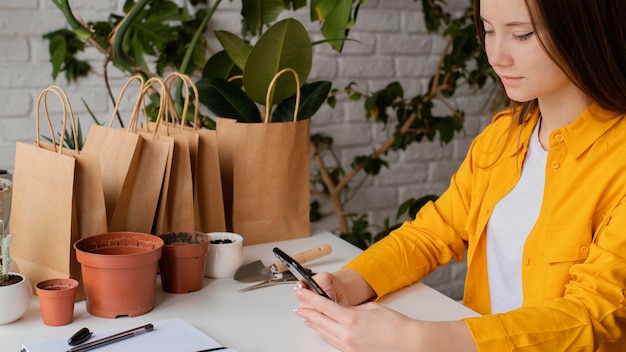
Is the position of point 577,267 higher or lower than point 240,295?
higher

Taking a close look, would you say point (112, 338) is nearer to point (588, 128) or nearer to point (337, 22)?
point (588, 128)

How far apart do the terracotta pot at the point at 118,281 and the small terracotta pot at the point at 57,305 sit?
3 centimetres

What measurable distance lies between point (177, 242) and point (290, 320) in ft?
0.96

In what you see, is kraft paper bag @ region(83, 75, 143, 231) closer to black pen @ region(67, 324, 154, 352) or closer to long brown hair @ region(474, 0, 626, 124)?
black pen @ region(67, 324, 154, 352)

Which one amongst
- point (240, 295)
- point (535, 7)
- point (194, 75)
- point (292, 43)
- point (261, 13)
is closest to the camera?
point (535, 7)

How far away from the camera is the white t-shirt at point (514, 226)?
4.17 feet

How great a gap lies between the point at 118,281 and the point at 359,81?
1639 mm

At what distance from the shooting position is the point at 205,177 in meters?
1.50

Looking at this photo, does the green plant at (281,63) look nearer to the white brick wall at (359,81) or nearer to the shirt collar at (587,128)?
the white brick wall at (359,81)

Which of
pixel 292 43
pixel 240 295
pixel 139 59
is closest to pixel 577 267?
pixel 240 295

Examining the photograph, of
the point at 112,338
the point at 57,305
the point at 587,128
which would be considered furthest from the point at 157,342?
the point at 587,128

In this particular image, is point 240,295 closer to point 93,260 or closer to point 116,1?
point 93,260

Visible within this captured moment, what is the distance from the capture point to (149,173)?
Answer: 137 centimetres

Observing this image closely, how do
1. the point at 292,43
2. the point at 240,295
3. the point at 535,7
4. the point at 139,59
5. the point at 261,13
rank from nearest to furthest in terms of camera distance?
the point at 535,7
the point at 240,295
the point at 292,43
the point at 261,13
the point at 139,59
